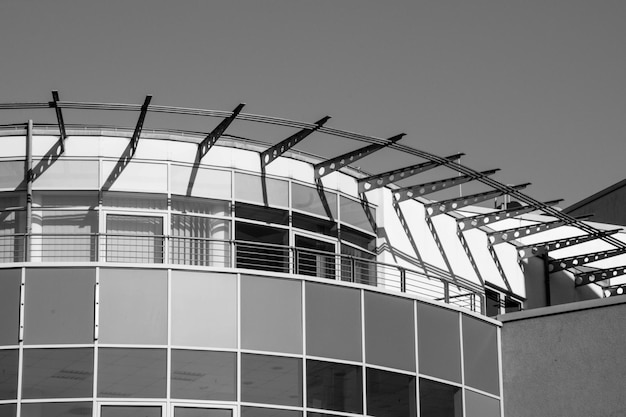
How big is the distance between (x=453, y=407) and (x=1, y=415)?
360 inches

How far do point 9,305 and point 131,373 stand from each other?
2.49 meters

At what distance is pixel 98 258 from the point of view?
1139 inches

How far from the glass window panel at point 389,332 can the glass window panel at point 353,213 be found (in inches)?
184

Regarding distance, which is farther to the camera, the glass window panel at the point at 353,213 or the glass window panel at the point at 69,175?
the glass window panel at the point at 353,213

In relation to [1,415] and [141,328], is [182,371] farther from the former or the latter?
[1,415]

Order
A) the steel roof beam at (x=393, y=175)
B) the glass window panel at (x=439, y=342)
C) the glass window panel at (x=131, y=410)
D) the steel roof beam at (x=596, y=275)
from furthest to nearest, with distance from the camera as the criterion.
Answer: the steel roof beam at (x=596, y=275) < the steel roof beam at (x=393, y=175) < the glass window panel at (x=439, y=342) < the glass window panel at (x=131, y=410)

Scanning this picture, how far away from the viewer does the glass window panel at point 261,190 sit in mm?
31141

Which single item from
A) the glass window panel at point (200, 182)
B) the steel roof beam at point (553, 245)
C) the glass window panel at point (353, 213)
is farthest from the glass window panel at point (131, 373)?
the steel roof beam at point (553, 245)

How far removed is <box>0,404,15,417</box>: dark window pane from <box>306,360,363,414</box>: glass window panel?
5301mm

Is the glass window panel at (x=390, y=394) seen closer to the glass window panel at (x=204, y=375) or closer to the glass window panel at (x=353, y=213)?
the glass window panel at (x=204, y=375)

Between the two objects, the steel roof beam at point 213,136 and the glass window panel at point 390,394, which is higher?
the steel roof beam at point 213,136

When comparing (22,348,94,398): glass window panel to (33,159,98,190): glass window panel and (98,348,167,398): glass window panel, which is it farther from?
(33,159,98,190): glass window panel

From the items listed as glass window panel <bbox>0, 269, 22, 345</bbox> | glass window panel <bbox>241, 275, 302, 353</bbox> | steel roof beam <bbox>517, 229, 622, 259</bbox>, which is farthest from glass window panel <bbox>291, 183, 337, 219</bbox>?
glass window panel <bbox>0, 269, 22, 345</bbox>

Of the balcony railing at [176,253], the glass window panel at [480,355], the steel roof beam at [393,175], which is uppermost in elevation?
the steel roof beam at [393,175]
